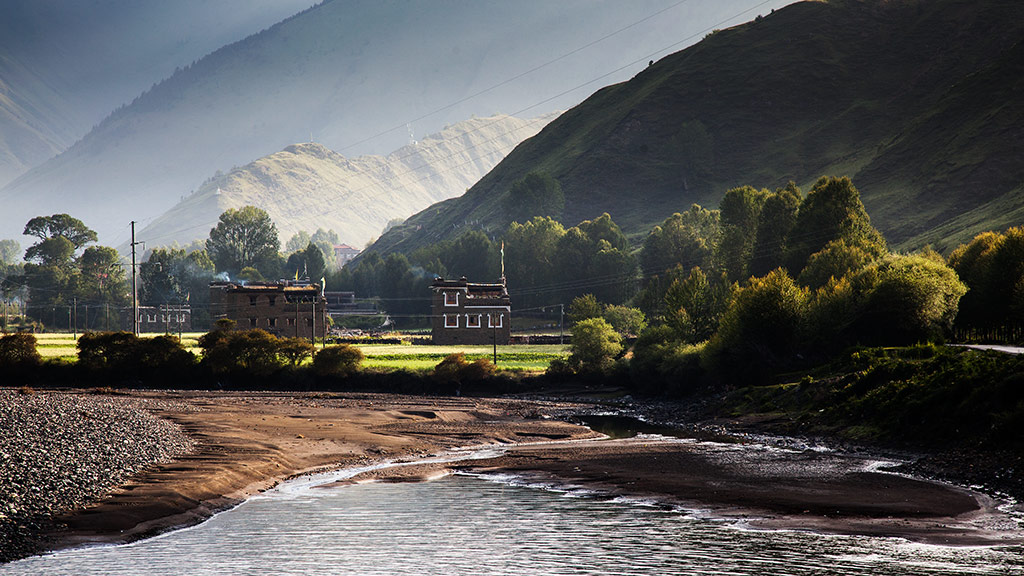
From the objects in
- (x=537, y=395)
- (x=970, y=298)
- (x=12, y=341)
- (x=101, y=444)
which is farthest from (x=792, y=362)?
(x=12, y=341)

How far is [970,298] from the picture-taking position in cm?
8244

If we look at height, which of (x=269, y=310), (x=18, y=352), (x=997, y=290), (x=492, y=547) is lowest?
(x=492, y=547)

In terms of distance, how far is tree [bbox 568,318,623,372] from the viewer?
100688 mm

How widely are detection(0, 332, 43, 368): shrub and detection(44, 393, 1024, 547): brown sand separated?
41597 mm

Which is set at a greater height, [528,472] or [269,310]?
[269,310]

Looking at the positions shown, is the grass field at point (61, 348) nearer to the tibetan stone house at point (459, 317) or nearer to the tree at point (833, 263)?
the tibetan stone house at point (459, 317)

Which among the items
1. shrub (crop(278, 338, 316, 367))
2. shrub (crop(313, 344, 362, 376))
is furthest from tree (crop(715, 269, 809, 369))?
shrub (crop(278, 338, 316, 367))

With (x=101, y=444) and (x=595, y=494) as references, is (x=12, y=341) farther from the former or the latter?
(x=595, y=494)

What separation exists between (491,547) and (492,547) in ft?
0.11

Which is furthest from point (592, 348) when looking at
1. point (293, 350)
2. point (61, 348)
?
point (61, 348)

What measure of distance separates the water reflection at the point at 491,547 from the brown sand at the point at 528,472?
2.05 meters

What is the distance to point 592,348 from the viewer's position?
3976 inches

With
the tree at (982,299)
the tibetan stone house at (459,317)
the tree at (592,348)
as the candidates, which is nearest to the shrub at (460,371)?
the tree at (592,348)

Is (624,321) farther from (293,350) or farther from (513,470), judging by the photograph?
(513,470)
